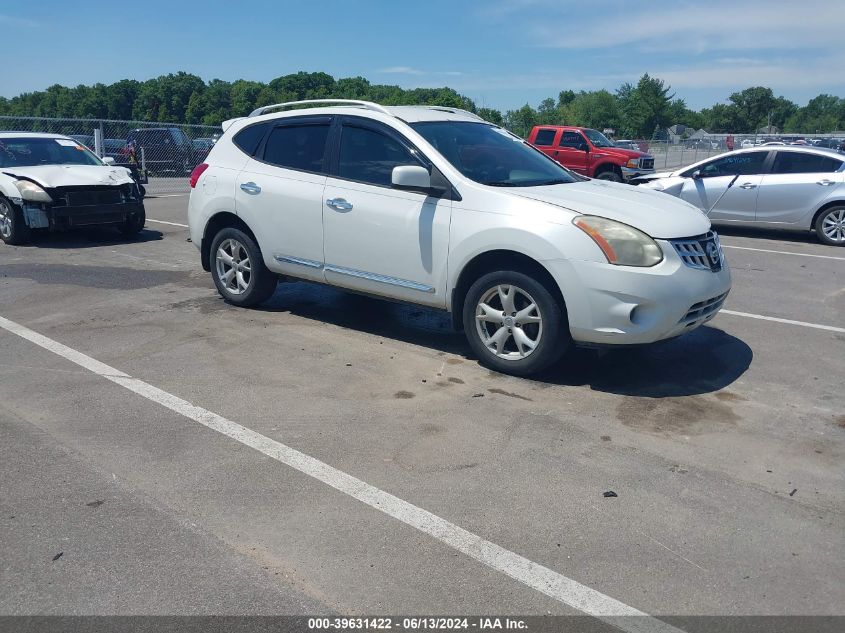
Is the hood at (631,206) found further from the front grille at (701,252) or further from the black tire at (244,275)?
the black tire at (244,275)

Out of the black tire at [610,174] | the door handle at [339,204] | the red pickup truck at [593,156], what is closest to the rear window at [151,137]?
the red pickup truck at [593,156]

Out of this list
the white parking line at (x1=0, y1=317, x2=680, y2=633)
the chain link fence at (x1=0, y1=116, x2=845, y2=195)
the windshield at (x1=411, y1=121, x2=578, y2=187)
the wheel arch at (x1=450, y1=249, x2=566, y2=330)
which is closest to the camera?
the white parking line at (x1=0, y1=317, x2=680, y2=633)

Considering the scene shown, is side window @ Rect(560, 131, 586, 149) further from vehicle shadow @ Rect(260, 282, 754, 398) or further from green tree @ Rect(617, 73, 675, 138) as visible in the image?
green tree @ Rect(617, 73, 675, 138)

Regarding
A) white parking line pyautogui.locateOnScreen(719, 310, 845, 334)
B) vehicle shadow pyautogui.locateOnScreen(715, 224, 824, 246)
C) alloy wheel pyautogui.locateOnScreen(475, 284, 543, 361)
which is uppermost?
alloy wheel pyautogui.locateOnScreen(475, 284, 543, 361)

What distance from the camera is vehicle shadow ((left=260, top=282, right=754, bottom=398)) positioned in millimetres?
5617

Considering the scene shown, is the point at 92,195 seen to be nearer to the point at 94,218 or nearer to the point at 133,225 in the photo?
the point at 94,218

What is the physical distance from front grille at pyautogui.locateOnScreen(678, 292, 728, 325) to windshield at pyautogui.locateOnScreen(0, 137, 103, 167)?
9.94 m

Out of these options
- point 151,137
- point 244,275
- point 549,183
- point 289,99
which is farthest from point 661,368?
point 289,99

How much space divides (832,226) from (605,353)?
8368 mm

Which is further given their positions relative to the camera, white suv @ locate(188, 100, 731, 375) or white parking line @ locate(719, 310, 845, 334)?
white parking line @ locate(719, 310, 845, 334)

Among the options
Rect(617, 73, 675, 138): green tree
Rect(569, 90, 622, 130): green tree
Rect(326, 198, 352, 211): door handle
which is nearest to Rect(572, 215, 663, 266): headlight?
Rect(326, 198, 352, 211): door handle

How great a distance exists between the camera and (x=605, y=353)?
6.28 metres

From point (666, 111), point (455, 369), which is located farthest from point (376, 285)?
point (666, 111)

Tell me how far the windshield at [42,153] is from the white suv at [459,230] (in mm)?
5530
